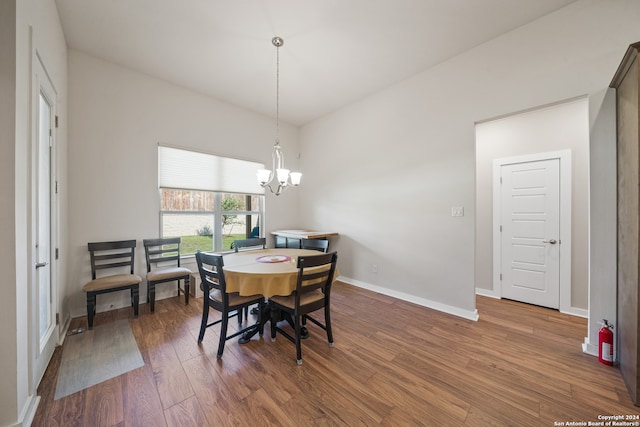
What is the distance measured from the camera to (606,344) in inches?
73.7

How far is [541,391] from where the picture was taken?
64.2 inches

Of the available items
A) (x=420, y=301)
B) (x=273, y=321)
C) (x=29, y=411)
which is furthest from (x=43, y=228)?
(x=420, y=301)

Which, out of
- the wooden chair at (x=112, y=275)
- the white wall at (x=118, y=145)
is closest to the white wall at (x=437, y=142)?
the white wall at (x=118, y=145)

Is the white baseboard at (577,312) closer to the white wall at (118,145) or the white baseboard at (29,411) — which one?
the white baseboard at (29,411)

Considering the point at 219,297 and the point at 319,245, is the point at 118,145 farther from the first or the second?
the point at 319,245

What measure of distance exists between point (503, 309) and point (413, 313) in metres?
1.26

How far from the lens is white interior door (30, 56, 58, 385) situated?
1604 millimetres

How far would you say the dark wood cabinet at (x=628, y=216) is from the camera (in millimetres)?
1505

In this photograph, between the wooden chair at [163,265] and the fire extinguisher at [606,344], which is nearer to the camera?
the fire extinguisher at [606,344]

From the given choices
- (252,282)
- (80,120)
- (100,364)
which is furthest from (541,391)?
(80,120)

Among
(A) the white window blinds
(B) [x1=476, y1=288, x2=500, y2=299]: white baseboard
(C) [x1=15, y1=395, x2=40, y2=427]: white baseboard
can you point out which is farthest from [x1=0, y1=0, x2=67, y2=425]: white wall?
(B) [x1=476, y1=288, x2=500, y2=299]: white baseboard

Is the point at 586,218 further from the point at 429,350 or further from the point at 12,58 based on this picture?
the point at 12,58

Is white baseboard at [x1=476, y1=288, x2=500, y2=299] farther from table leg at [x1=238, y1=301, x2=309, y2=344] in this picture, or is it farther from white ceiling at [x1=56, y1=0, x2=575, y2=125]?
white ceiling at [x1=56, y1=0, x2=575, y2=125]

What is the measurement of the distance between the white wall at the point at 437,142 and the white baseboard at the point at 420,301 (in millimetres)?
28
